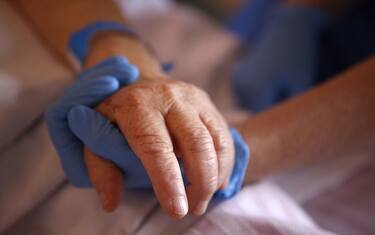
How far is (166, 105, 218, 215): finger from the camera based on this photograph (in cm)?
47

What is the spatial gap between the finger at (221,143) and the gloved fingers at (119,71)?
0.35 ft

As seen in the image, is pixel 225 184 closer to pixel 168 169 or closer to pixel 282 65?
pixel 168 169

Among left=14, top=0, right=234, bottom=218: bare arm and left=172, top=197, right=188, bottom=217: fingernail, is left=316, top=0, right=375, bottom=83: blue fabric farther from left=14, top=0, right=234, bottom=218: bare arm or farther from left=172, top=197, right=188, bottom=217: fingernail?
left=172, top=197, right=188, bottom=217: fingernail

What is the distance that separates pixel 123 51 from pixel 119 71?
0.14m

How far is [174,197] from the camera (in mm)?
456

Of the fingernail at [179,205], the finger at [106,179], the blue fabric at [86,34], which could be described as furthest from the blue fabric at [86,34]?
the fingernail at [179,205]

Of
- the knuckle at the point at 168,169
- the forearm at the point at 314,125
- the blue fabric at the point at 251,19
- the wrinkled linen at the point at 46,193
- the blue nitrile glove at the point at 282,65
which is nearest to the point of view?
the knuckle at the point at 168,169

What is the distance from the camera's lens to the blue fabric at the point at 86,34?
705mm

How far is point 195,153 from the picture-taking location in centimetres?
47

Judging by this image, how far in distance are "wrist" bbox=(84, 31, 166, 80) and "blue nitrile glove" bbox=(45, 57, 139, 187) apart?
2.9 inches

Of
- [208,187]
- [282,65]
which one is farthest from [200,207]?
[282,65]

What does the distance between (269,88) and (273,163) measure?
0.25 meters

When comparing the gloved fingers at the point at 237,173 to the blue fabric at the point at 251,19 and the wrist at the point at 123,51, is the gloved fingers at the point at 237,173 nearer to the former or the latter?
the wrist at the point at 123,51

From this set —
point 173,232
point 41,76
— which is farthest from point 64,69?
point 173,232
